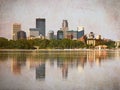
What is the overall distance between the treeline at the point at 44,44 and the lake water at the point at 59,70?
7 cm

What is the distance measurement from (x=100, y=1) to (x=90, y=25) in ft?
1.06

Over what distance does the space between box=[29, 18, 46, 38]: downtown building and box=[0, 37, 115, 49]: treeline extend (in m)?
0.06

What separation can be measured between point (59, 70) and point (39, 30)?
21.9 inches

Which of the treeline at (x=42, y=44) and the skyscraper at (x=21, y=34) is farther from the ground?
the skyscraper at (x=21, y=34)

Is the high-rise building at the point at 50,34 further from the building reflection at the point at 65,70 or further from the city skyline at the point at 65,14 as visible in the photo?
the building reflection at the point at 65,70

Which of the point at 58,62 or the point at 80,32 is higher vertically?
the point at 80,32

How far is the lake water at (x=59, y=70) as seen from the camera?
330 centimetres

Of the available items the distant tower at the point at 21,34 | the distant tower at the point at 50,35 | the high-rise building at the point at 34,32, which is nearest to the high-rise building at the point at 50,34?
the distant tower at the point at 50,35

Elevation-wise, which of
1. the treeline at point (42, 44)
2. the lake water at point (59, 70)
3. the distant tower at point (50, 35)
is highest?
the distant tower at point (50, 35)

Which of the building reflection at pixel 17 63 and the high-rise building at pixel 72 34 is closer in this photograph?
the building reflection at pixel 17 63

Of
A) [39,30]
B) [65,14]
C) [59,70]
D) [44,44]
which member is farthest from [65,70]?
[65,14]

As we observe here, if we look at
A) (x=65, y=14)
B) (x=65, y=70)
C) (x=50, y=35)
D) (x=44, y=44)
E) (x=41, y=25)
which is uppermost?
(x=65, y=14)

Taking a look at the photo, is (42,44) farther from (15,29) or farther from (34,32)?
(15,29)

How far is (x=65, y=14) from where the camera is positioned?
345 cm
